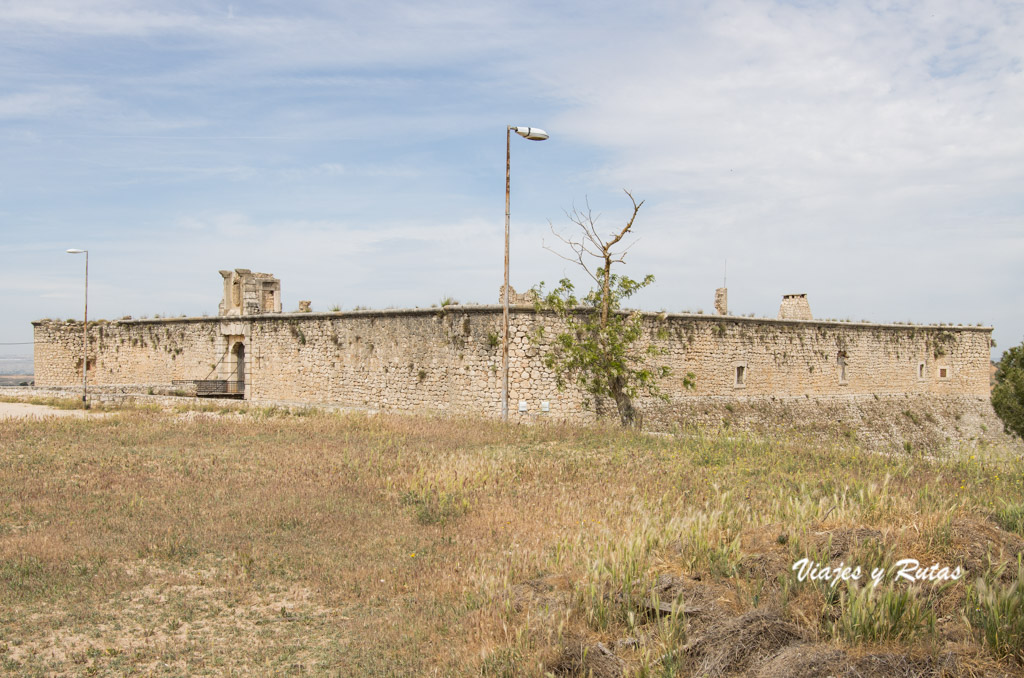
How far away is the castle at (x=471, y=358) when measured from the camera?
2014cm

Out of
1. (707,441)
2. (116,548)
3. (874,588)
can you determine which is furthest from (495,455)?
(874,588)

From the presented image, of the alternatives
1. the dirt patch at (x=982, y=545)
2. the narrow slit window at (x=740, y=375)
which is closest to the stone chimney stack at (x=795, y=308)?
the narrow slit window at (x=740, y=375)

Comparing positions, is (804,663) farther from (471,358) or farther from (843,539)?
(471,358)

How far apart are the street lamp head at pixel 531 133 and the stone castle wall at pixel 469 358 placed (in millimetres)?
4857

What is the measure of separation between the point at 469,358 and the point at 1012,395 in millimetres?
20943

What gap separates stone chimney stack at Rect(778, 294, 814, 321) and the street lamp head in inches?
556

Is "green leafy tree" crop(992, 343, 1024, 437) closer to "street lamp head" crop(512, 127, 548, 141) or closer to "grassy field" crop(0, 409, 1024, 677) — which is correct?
"grassy field" crop(0, 409, 1024, 677)

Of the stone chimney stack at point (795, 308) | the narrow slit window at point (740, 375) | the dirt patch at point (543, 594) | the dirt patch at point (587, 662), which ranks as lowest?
the dirt patch at point (587, 662)

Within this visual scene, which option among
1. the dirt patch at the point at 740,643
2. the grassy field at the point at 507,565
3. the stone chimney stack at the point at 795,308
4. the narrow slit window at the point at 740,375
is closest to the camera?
the dirt patch at the point at 740,643

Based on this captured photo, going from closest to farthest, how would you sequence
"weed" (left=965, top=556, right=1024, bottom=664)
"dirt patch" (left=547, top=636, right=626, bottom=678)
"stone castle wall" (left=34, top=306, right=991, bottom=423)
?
"weed" (left=965, top=556, right=1024, bottom=664)
"dirt patch" (left=547, top=636, right=626, bottom=678)
"stone castle wall" (left=34, top=306, right=991, bottom=423)

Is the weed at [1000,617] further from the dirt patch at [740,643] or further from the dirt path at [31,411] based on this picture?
the dirt path at [31,411]

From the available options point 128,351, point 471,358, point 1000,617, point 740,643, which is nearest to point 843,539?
point 1000,617

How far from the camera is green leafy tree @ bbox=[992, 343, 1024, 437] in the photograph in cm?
2720

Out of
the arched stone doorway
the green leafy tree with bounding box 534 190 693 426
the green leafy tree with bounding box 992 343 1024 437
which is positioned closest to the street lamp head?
the green leafy tree with bounding box 534 190 693 426
